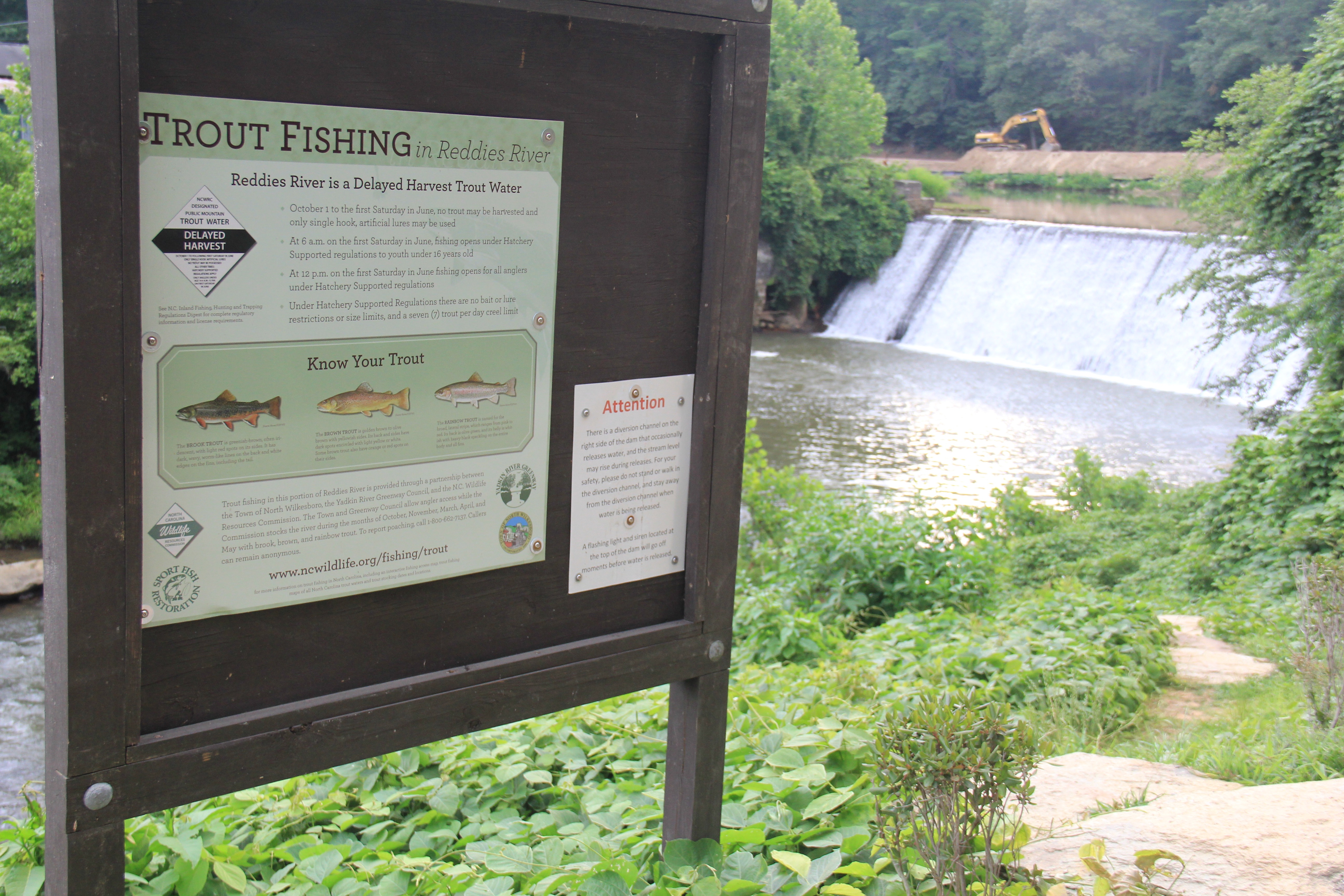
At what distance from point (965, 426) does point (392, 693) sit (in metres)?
14.9

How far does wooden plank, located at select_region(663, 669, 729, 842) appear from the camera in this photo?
226 centimetres

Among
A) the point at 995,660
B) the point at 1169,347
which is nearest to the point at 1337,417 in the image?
the point at 995,660

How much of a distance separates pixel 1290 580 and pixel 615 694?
5930mm

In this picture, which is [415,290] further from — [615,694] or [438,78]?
[615,694]

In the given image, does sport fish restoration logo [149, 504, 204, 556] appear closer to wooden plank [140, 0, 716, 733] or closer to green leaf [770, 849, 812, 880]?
wooden plank [140, 0, 716, 733]

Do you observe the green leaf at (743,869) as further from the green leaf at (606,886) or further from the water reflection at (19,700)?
the water reflection at (19,700)

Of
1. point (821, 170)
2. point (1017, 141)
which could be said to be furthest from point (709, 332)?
point (1017, 141)

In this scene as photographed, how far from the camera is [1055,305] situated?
2066 centimetres

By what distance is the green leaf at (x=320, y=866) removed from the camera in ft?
7.69

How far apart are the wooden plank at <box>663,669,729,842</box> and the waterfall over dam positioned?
54.9ft

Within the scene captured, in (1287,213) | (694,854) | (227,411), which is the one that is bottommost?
(694,854)

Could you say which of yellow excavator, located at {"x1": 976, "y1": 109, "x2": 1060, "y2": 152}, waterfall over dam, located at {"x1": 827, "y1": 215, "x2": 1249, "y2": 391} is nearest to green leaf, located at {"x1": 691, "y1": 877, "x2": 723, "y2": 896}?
waterfall over dam, located at {"x1": 827, "y1": 215, "x2": 1249, "y2": 391}

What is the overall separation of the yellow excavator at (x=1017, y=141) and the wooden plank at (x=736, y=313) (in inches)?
1845

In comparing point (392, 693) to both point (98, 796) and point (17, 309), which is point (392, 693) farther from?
point (17, 309)
